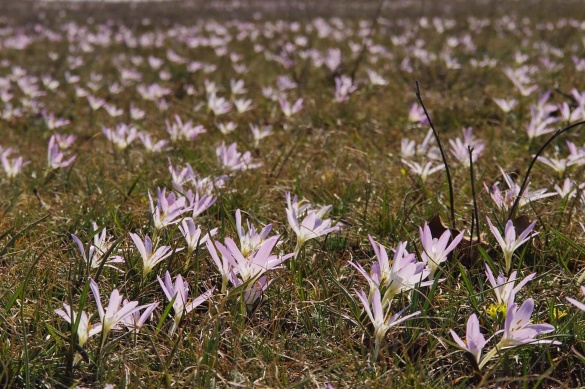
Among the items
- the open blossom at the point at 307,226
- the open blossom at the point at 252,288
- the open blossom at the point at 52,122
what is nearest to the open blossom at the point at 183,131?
the open blossom at the point at 52,122

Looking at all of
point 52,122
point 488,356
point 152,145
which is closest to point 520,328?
point 488,356

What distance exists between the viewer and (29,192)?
314cm

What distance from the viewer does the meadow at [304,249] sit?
1602mm

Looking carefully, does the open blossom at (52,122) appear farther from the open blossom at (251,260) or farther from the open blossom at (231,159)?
the open blossom at (251,260)

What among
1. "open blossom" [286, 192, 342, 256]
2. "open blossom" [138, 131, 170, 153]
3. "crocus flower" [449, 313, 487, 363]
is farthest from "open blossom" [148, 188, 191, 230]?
"open blossom" [138, 131, 170, 153]

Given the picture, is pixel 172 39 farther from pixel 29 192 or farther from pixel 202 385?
pixel 202 385

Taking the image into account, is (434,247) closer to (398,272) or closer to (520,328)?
(398,272)

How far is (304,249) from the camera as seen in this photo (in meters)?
2.14

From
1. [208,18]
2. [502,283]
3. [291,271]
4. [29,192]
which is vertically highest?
[502,283]

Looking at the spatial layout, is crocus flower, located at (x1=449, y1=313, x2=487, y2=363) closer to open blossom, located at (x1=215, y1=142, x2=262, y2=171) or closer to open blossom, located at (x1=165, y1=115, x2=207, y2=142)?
open blossom, located at (x1=215, y1=142, x2=262, y2=171)

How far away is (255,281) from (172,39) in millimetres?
11133

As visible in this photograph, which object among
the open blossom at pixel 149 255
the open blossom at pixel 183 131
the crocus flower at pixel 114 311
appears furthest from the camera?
the open blossom at pixel 183 131

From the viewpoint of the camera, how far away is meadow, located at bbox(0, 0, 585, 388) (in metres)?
1.60

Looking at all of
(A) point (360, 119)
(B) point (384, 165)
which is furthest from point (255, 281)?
(A) point (360, 119)
